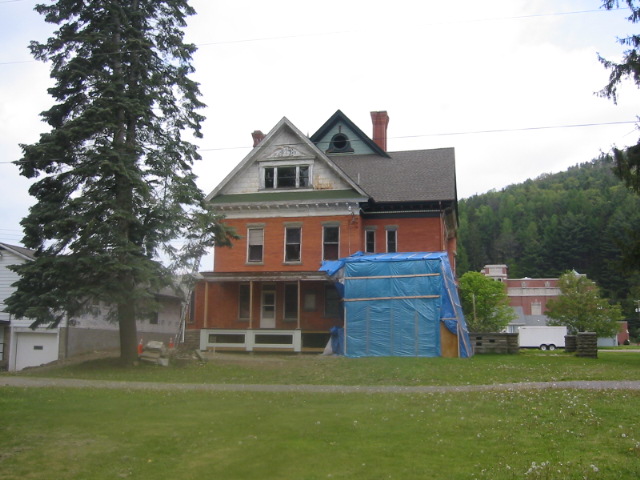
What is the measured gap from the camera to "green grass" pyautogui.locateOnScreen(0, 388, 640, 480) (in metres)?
9.09

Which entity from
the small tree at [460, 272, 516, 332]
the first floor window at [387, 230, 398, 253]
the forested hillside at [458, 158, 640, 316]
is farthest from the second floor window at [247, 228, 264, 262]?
the forested hillside at [458, 158, 640, 316]

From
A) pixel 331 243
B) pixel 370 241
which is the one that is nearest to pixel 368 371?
pixel 331 243

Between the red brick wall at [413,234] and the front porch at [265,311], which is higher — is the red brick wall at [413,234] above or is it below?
above

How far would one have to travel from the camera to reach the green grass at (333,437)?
9.09 meters

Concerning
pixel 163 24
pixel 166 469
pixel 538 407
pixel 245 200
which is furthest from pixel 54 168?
pixel 538 407

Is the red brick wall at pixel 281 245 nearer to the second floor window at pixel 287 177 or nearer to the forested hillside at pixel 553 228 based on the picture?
the second floor window at pixel 287 177

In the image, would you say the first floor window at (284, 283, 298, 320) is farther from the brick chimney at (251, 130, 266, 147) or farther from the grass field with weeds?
the grass field with weeds

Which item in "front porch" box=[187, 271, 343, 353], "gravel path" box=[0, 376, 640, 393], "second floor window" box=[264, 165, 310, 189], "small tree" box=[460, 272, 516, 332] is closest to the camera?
"gravel path" box=[0, 376, 640, 393]

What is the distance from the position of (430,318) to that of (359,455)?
1700 centimetres

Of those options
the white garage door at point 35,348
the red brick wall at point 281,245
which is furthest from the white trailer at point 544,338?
the white garage door at point 35,348

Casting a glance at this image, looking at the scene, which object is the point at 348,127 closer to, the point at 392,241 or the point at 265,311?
the point at 392,241

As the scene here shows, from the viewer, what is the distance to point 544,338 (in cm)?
6575

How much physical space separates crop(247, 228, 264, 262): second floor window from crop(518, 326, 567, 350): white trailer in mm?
40606

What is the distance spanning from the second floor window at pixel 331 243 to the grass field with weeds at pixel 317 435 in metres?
16.4
